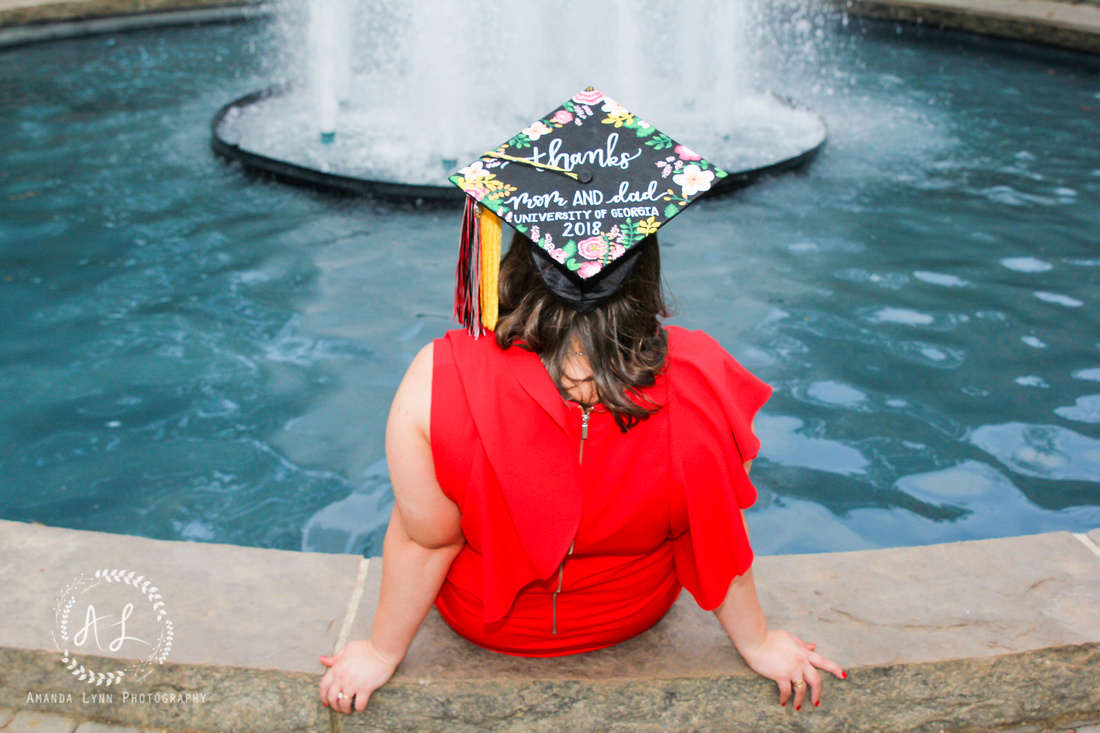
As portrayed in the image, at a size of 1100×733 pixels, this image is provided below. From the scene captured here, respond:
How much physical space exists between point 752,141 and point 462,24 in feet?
9.33

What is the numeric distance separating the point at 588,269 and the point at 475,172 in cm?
29

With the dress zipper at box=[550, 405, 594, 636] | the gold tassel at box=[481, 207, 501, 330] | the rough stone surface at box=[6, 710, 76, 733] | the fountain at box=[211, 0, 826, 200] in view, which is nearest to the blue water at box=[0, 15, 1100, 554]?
the fountain at box=[211, 0, 826, 200]

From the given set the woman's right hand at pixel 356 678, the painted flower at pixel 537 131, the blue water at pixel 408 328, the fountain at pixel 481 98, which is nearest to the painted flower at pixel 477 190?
the painted flower at pixel 537 131

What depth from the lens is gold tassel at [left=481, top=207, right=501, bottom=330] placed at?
165 centimetres

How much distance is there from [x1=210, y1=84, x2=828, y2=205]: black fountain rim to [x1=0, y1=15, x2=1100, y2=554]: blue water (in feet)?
0.31

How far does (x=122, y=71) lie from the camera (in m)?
9.25

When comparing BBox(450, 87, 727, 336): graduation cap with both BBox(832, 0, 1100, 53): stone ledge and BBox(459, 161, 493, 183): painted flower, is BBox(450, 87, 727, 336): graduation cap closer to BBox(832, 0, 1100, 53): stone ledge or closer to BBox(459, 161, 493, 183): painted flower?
BBox(459, 161, 493, 183): painted flower

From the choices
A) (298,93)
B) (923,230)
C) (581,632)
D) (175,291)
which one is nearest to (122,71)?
(298,93)

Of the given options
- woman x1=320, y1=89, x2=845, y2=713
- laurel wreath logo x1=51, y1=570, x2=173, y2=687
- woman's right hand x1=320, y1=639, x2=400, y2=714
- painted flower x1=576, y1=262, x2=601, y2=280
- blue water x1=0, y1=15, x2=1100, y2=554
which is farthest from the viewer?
blue water x1=0, y1=15, x2=1100, y2=554

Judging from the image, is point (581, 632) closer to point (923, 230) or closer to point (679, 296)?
point (679, 296)

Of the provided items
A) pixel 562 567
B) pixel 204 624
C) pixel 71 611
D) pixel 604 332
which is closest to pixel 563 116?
pixel 604 332

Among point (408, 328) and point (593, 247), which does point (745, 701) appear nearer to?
point (593, 247)

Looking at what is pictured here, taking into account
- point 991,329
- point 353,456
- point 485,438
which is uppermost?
point 485,438

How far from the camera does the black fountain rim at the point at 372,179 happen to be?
5824 millimetres
